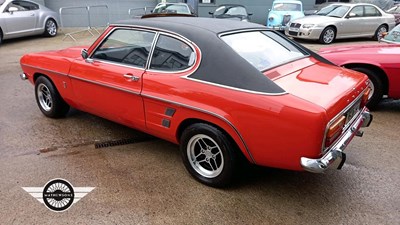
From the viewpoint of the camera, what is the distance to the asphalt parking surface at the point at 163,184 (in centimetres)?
273

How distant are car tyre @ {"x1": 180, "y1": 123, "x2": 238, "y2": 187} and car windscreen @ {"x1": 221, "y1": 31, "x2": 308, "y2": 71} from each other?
0.74 m

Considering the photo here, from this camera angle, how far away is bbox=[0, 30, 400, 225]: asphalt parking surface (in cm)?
273

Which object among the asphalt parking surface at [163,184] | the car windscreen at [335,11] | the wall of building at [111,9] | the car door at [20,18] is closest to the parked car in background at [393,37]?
the asphalt parking surface at [163,184]

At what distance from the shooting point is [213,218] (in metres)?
2.70

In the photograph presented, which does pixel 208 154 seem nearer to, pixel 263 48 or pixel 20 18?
pixel 263 48

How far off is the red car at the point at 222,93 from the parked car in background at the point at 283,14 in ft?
34.7

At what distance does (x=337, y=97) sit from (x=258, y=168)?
1190mm

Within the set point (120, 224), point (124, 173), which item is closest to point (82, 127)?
point (124, 173)

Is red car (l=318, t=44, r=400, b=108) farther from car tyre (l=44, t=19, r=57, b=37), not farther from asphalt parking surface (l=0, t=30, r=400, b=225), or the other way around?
car tyre (l=44, t=19, r=57, b=37)

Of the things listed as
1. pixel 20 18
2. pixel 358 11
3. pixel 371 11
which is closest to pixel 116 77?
pixel 20 18

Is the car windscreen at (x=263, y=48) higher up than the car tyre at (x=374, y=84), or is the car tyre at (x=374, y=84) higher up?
the car windscreen at (x=263, y=48)

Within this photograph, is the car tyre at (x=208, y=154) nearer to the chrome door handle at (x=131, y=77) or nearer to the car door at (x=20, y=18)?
the chrome door handle at (x=131, y=77)

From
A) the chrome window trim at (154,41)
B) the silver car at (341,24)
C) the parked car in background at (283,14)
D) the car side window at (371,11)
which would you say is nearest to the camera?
the chrome window trim at (154,41)

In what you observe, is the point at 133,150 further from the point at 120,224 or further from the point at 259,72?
the point at 259,72
